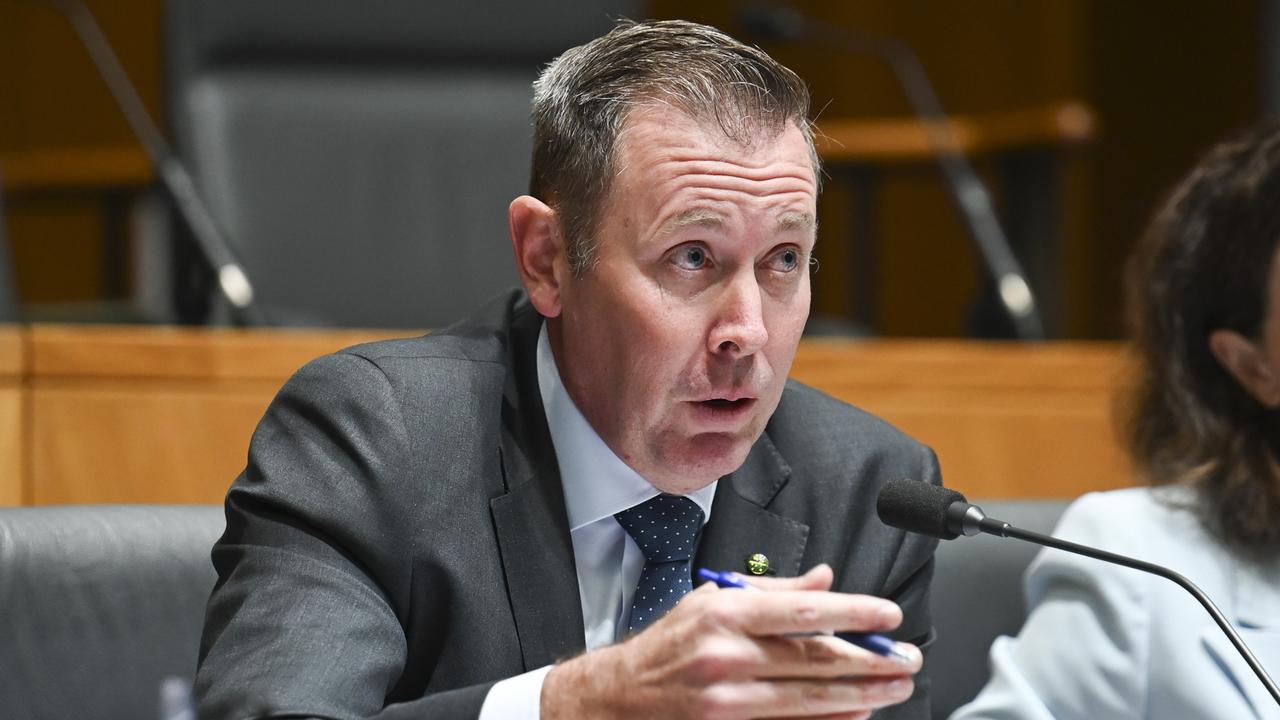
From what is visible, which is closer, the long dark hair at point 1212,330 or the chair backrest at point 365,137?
the long dark hair at point 1212,330

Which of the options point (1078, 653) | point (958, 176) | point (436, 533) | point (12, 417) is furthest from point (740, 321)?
point (958, 176)

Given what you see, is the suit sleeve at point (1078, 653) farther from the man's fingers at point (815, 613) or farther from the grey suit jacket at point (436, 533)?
the man's fingers at point (815, 613)

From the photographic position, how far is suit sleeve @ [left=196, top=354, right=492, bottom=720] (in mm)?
1225

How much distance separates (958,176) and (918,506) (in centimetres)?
264

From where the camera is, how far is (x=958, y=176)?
380cm

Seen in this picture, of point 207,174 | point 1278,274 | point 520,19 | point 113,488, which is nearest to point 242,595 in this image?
point 113,488

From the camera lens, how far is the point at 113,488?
217 cm

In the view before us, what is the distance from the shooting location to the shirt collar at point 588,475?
1497mm

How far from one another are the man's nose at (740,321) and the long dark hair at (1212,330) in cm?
78

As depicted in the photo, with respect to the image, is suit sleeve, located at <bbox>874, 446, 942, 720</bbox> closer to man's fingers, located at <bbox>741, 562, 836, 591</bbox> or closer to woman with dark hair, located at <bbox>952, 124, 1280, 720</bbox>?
woman with dark hair, located at <bbox>952, 124, 1280, 720</bbox>

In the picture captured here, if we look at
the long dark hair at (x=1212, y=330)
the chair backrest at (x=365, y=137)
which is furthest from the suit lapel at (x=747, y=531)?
the chair backrest at (x=365, y=137)

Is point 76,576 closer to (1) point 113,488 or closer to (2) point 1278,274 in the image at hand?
(1) point 113,488

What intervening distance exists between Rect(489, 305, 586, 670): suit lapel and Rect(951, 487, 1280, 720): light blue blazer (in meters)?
0.54

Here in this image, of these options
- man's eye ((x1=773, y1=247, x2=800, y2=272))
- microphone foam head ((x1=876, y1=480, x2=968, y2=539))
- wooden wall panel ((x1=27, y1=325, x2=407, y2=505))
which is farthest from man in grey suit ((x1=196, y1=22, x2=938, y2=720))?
wooden wall panel ((x1=27, y1=325, x2=407, y2=505))
